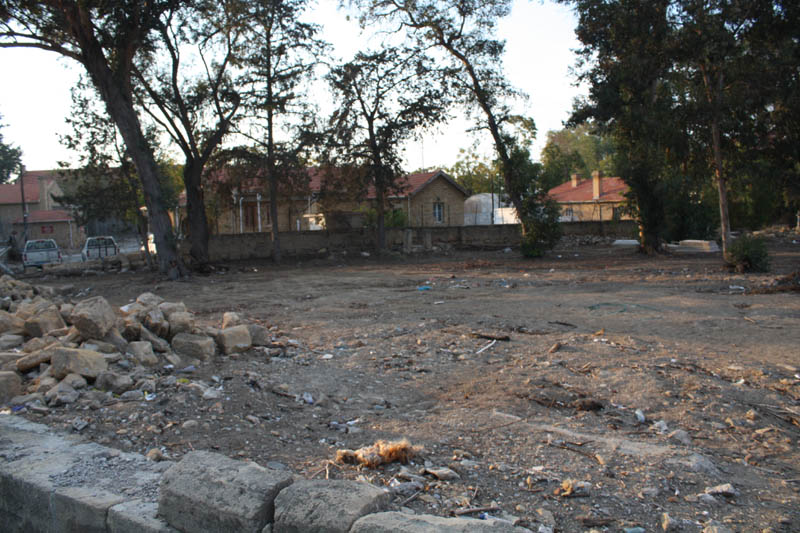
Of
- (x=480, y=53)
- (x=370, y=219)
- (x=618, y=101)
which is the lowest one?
(x=370, y=219)

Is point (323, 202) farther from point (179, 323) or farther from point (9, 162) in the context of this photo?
point (9, 162)

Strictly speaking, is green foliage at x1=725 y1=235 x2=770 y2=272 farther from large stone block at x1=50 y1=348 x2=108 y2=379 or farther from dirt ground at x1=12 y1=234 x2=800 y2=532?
large stone block at x1=50 y1=348 x2=108 y2=379

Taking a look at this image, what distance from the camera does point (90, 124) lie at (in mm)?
22469

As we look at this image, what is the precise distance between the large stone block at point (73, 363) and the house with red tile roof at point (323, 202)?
61.2 ft

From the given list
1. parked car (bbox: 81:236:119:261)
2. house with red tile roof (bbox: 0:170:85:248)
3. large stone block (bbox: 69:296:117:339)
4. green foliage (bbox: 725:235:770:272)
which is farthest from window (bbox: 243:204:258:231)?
large stone block (bbox: 69:296:117:339)

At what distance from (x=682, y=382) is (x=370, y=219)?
24764mm

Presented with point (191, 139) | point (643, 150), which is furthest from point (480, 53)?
point (191, 139)

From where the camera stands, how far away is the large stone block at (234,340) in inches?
258

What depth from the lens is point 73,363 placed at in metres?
5.09

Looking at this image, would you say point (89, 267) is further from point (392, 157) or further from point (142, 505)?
point (142, 505)

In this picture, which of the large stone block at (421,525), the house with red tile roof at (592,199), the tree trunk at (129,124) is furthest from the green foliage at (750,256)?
the house with red tile roof at (592,199)

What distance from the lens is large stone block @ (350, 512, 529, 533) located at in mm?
2379

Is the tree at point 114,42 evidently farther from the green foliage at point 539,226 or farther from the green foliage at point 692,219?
the green foliage at point 692,219

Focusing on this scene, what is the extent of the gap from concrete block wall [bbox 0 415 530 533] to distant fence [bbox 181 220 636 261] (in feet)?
72.7
